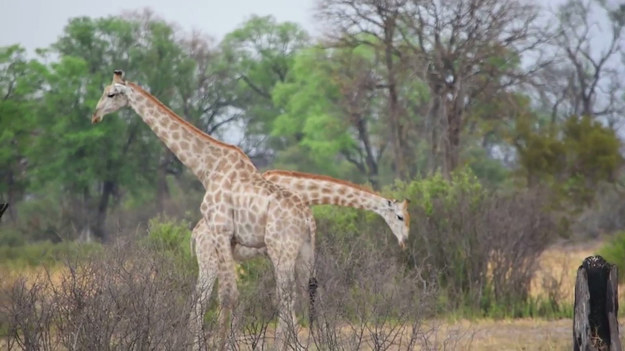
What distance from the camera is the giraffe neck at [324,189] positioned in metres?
11.1

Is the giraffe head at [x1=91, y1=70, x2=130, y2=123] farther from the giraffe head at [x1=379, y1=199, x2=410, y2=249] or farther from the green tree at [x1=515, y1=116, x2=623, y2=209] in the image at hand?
the green tree at [x1=515, y1=116, x2=623, y2=209]

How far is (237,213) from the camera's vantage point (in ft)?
34.6

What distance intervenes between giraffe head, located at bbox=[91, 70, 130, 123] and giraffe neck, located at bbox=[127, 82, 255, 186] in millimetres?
74

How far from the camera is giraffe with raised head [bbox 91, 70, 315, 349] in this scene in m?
10.3

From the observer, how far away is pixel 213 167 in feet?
35.6

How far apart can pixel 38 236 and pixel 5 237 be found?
4.07m

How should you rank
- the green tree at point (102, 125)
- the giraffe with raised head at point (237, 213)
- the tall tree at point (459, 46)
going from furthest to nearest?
1. the green tree at point (102, 125)
2. the tall tree at point (459, 46)
3. the giraffe with raised head at point (237, 213)

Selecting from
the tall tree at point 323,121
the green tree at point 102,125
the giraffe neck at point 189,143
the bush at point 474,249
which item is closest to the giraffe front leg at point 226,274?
the giraffe neck at point 189,143

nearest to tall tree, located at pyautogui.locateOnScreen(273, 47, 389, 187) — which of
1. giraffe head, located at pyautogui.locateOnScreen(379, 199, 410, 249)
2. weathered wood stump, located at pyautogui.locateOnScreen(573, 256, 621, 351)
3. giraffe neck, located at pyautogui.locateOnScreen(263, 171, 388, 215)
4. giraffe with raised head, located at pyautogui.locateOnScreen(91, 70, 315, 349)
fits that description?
giraffe head, located at pyautogui.locateOnScreen(379, 199, 410, 249)

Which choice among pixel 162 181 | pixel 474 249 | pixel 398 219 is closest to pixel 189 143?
pixel 398 219

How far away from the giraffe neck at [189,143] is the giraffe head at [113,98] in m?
0.07

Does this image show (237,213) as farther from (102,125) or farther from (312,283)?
(102,125)

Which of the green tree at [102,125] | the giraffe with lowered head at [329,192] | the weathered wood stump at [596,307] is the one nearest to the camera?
the weathered wood stump at [596,307]

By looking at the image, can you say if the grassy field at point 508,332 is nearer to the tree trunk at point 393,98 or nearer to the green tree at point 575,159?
the green tree at point 575,159
